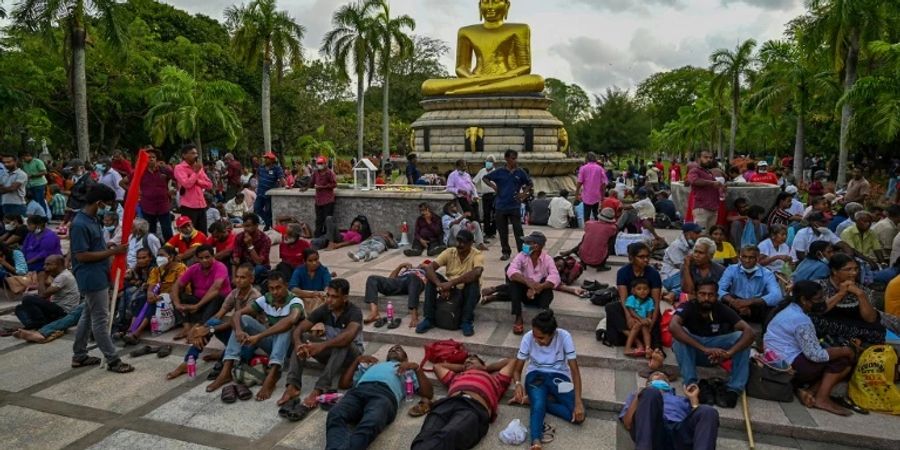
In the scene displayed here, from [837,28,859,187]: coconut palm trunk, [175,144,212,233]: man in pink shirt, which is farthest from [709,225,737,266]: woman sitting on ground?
[837,28,859,187]: coconut palm trunk

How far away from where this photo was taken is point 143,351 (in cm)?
675

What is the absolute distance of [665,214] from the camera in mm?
12609

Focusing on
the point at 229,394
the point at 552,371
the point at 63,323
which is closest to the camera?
the point at 552,371

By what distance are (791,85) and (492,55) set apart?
13.0 meters

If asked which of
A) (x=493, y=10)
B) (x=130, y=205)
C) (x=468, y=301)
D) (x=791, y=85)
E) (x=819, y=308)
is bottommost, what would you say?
(x=468, y=301)

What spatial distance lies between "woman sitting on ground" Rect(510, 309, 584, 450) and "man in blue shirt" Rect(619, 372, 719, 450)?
0.47m

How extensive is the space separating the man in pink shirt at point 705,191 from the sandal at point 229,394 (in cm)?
688

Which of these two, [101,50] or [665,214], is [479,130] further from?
[101,50]

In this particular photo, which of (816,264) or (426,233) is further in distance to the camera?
(426,233)

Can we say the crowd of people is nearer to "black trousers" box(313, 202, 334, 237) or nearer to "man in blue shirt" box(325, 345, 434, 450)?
"man in blue shirt" box(325, 345, 434, 450)

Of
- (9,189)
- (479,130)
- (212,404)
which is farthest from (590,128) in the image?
(212,404)

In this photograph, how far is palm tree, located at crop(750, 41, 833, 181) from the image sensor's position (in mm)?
23031

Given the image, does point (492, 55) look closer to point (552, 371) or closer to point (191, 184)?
point (191, 184)

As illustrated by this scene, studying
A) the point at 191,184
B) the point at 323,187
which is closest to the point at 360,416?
the point at 191,184
